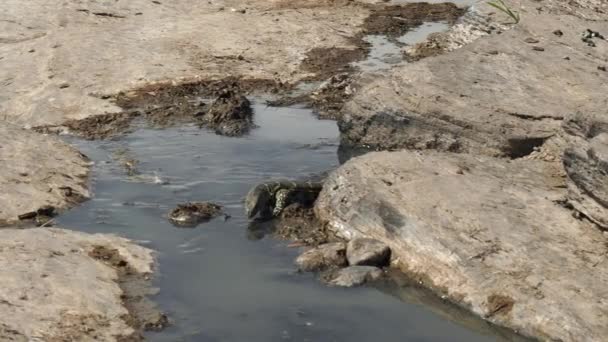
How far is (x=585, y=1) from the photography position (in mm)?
14836

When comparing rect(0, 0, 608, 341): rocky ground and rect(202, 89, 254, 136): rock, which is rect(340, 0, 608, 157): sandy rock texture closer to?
rect(0, 0, 608, 341): rocky ground

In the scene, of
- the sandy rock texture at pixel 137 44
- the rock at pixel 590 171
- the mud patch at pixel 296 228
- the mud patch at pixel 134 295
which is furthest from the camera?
the sandy rock texture at pixel 137 44

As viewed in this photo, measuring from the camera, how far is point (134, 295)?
8000 millimetres

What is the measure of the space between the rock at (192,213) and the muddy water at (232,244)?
11 cm

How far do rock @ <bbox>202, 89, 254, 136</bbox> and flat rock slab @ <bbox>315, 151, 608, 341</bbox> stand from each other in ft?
9.26

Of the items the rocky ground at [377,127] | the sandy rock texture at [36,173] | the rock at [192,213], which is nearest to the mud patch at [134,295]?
the rocky ground at [377,127]

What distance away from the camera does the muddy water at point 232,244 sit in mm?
7668

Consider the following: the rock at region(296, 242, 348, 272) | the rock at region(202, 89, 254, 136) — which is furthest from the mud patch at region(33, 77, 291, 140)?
the rock at region(296, 242, 348, 272)

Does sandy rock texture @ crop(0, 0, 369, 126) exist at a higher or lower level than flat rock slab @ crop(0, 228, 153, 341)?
lower

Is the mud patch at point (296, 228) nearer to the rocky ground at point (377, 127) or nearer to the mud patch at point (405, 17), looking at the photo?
the rocky ground at point (377, 127)

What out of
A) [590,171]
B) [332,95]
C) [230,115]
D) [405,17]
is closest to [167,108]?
[230,115]

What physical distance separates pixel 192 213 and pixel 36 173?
71.7 inches

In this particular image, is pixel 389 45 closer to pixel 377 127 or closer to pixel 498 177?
pixel 377 127

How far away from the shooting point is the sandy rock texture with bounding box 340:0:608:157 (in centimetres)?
1095
